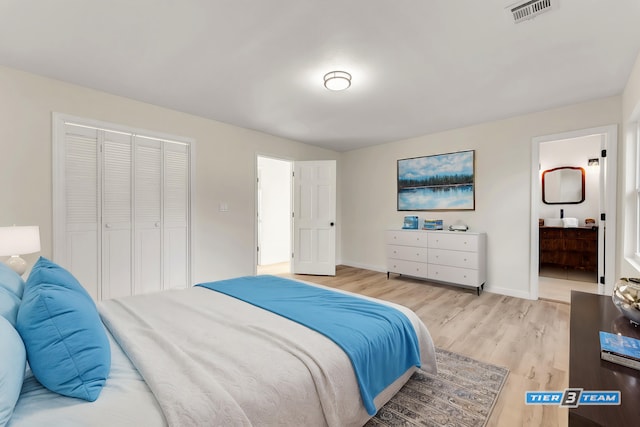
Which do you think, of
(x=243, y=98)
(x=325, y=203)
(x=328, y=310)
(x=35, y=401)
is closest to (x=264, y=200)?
(x=325, y=203)

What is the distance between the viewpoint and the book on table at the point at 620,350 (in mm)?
868

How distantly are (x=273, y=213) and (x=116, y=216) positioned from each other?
3.21 metres

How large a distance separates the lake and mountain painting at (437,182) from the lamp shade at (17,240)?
4.60 metres

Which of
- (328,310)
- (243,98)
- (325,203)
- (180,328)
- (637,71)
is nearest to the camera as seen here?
(180,328)

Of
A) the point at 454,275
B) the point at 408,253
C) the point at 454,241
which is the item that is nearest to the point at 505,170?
the point at 454,241

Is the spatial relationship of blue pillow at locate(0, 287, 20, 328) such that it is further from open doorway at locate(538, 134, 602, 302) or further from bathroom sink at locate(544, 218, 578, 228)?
bathroom sink at locate(544, 218, 578, 228)

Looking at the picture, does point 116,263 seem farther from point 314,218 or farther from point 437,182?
point 437,182

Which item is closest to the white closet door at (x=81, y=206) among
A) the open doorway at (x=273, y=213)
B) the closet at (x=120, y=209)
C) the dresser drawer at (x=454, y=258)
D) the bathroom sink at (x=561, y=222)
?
the closet at (x=120, y=209)

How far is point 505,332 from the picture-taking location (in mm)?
2697

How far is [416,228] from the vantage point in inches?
183

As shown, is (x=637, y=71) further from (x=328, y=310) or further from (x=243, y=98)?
(x=243, y=98)

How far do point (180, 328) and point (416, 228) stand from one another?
3.93 meters

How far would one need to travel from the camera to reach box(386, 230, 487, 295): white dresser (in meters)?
3.89

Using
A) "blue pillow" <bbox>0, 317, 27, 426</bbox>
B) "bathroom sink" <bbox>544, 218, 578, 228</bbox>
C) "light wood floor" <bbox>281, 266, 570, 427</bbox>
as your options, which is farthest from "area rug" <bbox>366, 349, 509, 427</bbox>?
"bathroom sink" <bbox>544, 218, 578, 228</bbox>
